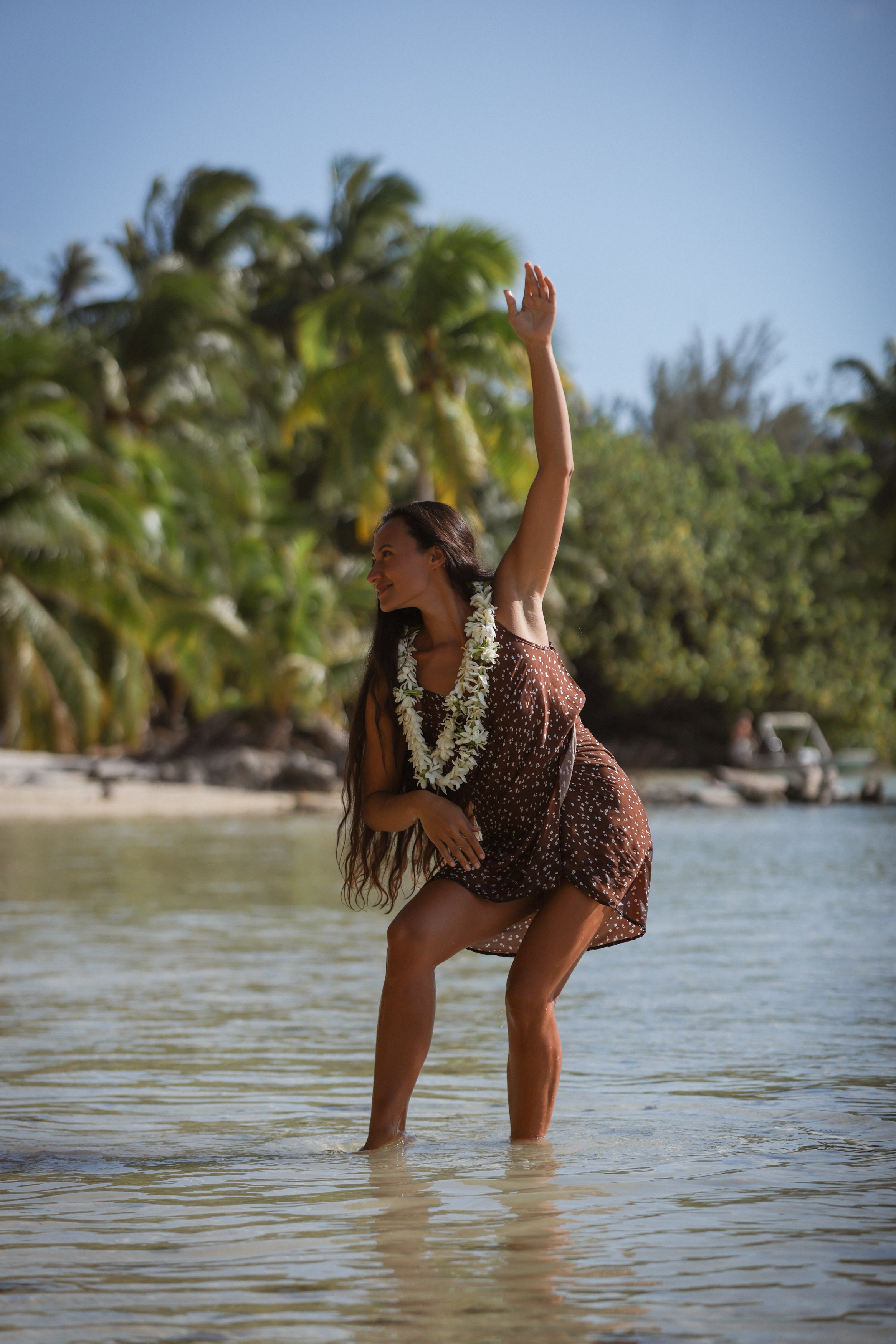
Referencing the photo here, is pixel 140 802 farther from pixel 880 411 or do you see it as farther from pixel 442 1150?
pixel 880 411

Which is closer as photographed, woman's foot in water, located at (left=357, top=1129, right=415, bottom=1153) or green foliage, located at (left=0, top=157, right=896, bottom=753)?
woman's foot in water, located at (left=357, top=1129, right=415, bottom=1153)

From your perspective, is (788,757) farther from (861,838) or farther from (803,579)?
(861,838)

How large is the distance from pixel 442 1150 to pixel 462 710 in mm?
1057

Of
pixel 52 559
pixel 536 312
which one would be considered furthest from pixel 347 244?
pixel 536 312

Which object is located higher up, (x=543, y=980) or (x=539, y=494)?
(x=539, y=494)

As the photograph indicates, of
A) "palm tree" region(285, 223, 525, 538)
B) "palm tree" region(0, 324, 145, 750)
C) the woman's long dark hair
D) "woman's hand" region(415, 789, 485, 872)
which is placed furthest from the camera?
"palm tree" region(285, 223, 525, 538)

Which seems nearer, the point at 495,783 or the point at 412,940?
the point at 412,940

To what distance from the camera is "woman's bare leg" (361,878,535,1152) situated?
3580mm

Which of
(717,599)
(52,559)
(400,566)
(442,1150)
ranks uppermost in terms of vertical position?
(717,599)

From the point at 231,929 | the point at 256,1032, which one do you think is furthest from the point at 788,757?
the point at 256,1032

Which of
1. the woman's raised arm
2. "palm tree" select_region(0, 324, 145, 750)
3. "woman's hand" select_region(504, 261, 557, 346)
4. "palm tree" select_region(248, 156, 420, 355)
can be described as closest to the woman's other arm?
the woman's raised arm

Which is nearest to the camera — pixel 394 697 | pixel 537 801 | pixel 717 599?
pixel 537 801

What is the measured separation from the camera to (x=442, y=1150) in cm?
377

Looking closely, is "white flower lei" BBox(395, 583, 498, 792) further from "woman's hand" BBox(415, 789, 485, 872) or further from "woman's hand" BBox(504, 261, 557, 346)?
"woman's hand" BBox(504, 261, 557, 346)
